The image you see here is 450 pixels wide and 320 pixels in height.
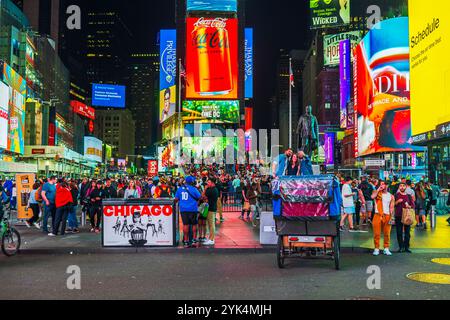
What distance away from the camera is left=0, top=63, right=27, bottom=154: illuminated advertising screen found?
52500 mm

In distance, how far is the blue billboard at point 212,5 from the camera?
91375 millimetres

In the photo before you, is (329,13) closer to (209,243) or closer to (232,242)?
(232,242)

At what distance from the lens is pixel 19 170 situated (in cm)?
4725

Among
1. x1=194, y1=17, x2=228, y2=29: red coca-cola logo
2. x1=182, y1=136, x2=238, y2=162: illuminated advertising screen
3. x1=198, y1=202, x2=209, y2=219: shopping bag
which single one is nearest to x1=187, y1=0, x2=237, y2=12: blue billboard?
x1=194, y1=17, x2=228, y2=29: red coca-cola logo

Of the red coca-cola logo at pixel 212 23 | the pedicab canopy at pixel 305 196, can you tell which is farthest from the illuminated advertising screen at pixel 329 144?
the pedicab canopy at pixel 305 196

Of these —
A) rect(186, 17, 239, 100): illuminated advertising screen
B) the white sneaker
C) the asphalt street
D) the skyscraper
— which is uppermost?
the skyscraper

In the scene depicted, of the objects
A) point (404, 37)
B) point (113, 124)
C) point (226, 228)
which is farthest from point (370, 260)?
point (113, 124)

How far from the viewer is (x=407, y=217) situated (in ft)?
39.7

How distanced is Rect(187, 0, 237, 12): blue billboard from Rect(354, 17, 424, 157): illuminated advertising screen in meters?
42.0

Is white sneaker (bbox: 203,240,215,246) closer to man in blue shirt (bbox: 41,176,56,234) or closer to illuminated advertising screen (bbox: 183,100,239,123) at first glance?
man in blue shirt (bbox: 41,176,56,234)

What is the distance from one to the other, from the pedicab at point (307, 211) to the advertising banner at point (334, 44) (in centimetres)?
9932

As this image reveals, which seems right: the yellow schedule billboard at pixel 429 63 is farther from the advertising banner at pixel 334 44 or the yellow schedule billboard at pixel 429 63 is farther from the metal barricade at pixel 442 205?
the advertising banner at pixel 334 44

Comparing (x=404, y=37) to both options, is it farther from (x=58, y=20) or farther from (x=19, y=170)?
(x=58, y=20)

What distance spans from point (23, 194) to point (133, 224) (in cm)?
873
